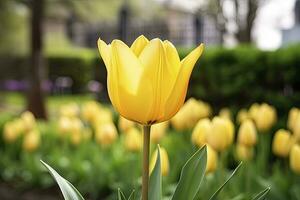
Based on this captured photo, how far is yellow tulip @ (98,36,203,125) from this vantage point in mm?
1062

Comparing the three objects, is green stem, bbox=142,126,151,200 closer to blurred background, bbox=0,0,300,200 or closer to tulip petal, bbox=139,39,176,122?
tulip petal, bbox=139,39,176,122

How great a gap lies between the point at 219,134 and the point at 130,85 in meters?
1.41

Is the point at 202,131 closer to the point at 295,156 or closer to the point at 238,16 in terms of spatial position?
the point at 295,156

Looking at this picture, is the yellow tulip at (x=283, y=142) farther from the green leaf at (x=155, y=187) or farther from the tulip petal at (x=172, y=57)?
the tulip petal at (x=172, y=57)

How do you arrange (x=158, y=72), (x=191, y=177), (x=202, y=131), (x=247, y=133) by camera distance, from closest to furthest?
1. (x=158, y=72)
2. (x=191, y=177)
3. (x=202, y=131)
4. (x=247, y=133)

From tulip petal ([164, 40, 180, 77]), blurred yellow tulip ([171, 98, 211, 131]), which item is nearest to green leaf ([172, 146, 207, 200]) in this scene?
tulip petal ([164, 40, 180, 77])

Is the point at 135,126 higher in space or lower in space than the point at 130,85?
lower

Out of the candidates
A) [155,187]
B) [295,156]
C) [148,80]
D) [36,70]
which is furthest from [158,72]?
[36,70]

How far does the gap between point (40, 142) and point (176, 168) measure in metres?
1.67

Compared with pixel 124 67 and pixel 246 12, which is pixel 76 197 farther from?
pixel 246 12

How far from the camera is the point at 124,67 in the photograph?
108 cm

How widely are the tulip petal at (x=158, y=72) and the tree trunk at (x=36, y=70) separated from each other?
30.6 feet

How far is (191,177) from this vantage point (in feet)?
3.85

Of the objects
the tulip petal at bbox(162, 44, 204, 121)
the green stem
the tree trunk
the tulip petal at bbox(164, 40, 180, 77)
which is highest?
the tulip petal at bbox(164, 40, 180, 77)
